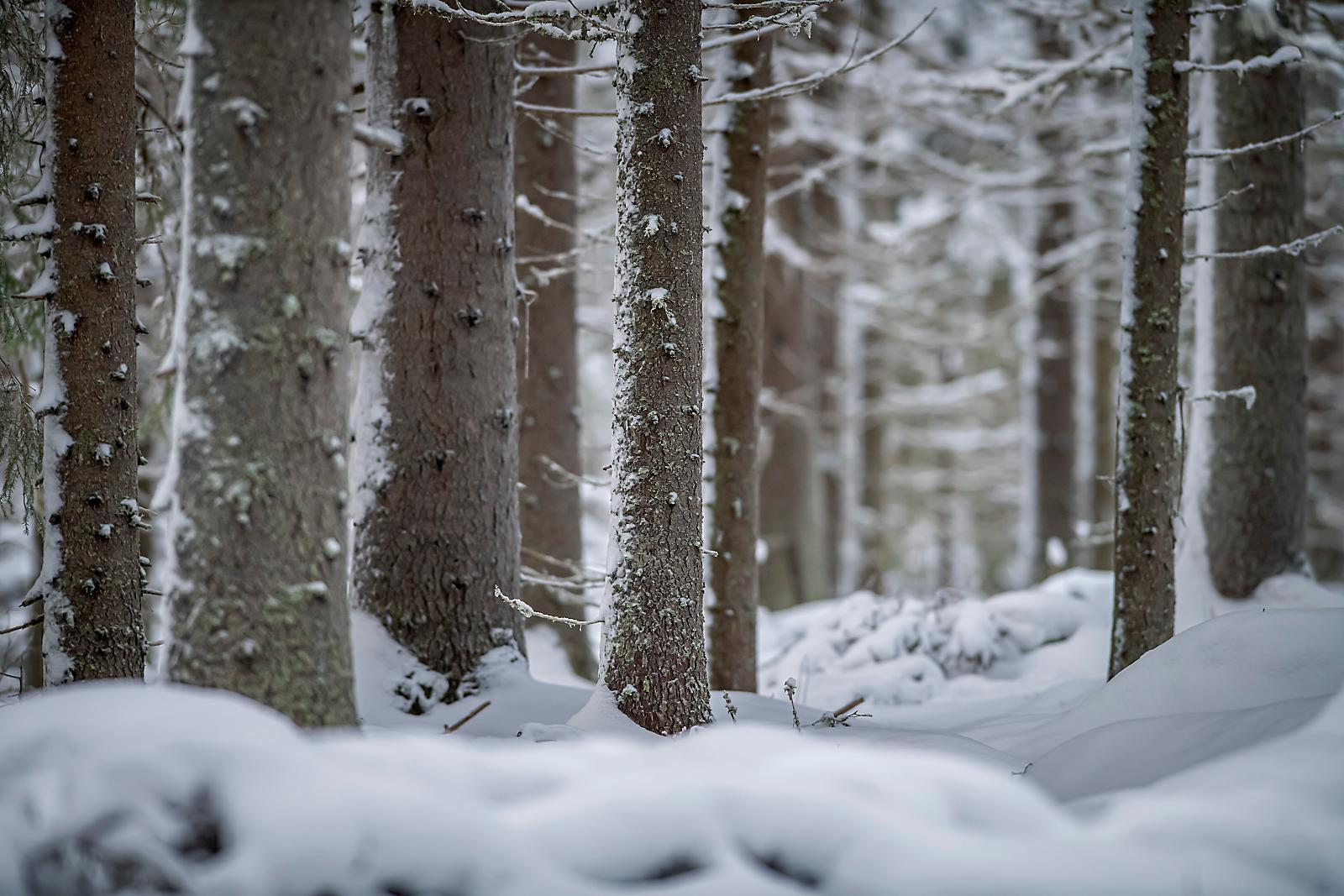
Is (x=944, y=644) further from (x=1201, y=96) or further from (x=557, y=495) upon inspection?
(x=1201, y=96)

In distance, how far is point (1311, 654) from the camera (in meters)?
3.54

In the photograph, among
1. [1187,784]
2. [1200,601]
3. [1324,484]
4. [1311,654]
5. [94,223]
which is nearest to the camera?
[1187,784]

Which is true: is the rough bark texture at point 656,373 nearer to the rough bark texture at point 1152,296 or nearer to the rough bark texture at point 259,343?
the rough bark texture at point 259,343

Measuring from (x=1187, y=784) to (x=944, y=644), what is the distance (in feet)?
14.2

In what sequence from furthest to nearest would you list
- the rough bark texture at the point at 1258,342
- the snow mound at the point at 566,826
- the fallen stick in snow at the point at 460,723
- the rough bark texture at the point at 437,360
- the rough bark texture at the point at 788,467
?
the rough bark texture at the point at 788,467, the rough bark texture at the point at 1258,342, the rough bark texture at the point at 437,360, the fallen stick in snow at the point at 460,723, the snow mound at the point at 566,826

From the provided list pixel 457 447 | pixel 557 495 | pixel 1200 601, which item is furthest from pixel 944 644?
pixel 457 447

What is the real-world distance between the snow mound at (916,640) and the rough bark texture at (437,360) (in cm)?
270

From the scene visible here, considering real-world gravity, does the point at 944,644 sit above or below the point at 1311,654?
below

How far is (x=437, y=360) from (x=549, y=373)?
2395mm

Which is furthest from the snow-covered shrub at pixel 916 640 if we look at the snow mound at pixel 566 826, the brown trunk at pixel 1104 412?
the brown trunk at pixel 1104 412

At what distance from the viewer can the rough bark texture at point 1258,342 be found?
21.7 feet

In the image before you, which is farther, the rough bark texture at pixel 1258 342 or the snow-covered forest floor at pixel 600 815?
the rough bark texture at pixel 1258 342

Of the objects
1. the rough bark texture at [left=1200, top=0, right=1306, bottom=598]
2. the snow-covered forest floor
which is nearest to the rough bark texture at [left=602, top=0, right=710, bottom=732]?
the snow-covered forest floor

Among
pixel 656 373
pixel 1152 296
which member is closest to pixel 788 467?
pixel 1152 296
